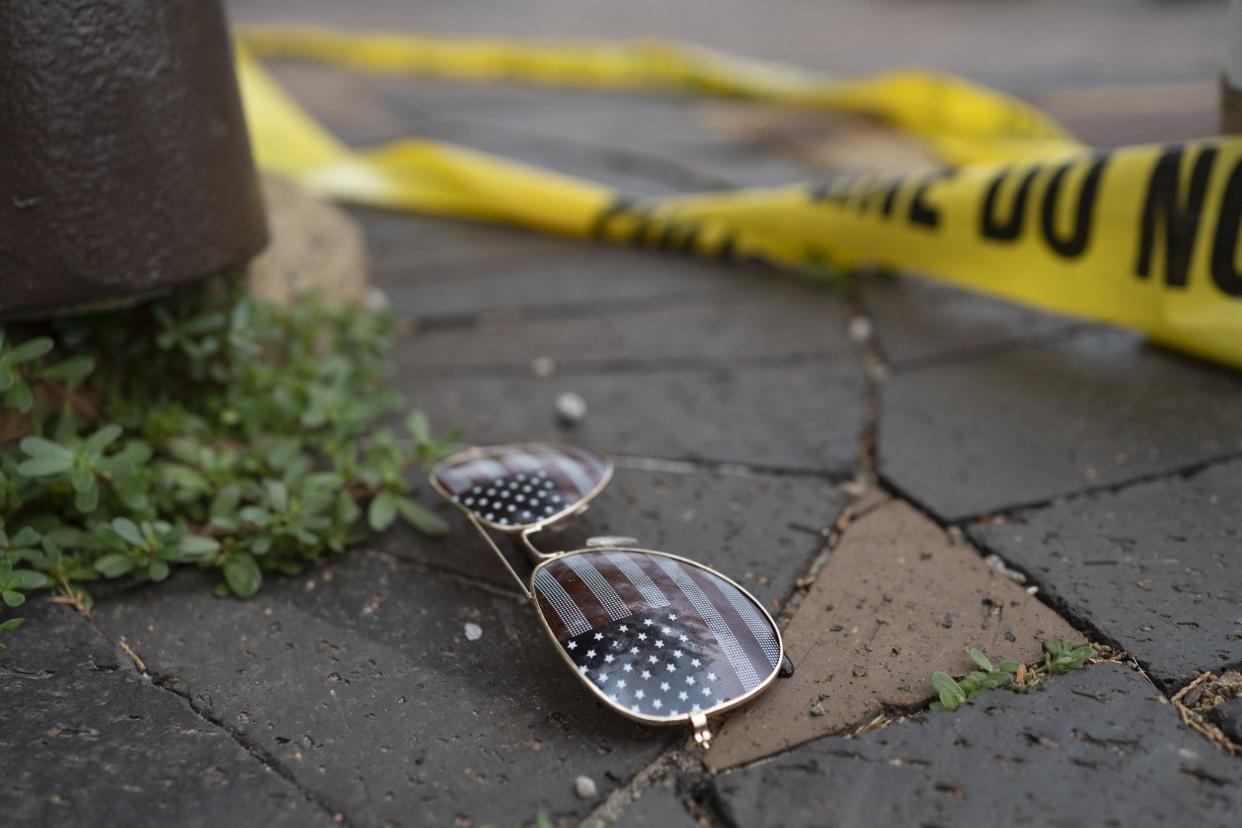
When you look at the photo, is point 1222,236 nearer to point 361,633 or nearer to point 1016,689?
point 1016,689

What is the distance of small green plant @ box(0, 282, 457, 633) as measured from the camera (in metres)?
1.35

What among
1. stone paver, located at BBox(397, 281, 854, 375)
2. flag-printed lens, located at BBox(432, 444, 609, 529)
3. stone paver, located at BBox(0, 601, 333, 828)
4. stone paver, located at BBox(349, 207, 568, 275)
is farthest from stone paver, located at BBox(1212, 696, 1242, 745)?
stone paver, located at BBox(349, 207, 568, 275)

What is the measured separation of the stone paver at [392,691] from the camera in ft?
3.51

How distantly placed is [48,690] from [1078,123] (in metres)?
3.72

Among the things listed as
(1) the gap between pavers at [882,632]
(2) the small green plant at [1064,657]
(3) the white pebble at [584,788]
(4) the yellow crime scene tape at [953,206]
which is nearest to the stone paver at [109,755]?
(3) the white pebble at [584,788]

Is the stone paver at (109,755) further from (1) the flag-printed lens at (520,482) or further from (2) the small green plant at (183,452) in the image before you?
(1) the flag-printed lens at (520,482)

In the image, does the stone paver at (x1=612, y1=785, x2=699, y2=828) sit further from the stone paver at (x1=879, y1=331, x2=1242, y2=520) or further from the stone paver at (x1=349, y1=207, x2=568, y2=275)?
the stone paver at (x1=349, y1=207, x2=568, y2=275)

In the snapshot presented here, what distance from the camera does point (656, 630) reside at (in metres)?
1.14

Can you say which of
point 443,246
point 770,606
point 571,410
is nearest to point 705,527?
point 770,606

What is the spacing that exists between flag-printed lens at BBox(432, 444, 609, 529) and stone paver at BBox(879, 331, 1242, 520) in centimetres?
51

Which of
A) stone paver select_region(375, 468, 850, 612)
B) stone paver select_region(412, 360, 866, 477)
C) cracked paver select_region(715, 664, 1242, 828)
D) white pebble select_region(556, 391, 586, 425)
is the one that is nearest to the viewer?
cracked paver select_region(715, 664, 1242, 828)

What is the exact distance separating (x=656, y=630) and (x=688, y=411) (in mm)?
803

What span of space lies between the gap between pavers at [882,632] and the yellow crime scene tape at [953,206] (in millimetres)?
765

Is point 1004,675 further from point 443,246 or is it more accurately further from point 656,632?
point 443,246
